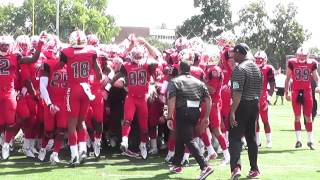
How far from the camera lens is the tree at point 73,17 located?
75.1 m

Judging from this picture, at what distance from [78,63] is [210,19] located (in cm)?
6160

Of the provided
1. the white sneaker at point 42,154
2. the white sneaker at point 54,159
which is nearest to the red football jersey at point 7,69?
the white sneaker at point 42,154

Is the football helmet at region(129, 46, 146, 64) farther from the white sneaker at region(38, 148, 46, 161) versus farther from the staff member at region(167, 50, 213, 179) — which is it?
the white sneaker at region(38, 148, 46, 161)

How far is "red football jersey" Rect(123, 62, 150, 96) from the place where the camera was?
10969mm

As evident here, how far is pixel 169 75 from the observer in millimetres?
10695

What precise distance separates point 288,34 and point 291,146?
5035 centimetres

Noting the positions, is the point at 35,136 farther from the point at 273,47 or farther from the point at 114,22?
the point at 114,22

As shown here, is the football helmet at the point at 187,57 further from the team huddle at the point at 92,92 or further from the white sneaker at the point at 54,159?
the white sneaker at the point at 54,159

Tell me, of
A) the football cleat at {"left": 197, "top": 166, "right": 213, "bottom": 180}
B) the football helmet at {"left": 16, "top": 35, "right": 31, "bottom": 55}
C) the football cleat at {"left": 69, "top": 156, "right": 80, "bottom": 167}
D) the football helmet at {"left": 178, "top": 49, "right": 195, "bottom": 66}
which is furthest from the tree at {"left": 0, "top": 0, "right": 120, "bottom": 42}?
the football cleat at {"left": 197, "top": 166, "right": 213, "bottom": 180}

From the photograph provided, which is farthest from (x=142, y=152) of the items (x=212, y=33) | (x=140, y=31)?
(x=140, y=31)

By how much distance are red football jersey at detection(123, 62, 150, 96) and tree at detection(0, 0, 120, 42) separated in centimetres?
6046

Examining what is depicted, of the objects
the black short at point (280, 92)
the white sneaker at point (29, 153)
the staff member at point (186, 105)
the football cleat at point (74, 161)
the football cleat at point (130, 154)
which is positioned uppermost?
the staff member at point (186, 105)

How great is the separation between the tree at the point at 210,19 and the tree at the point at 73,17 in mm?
12604

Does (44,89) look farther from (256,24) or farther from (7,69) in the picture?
(256,24)
